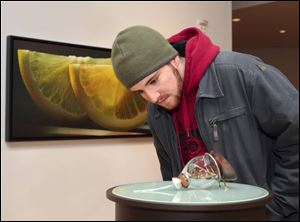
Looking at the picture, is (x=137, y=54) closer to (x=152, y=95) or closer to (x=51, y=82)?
(x=152, y=95)

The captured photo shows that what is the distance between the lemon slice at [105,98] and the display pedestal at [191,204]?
80.5 inches

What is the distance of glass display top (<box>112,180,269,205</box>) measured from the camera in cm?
69

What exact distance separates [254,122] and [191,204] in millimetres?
341

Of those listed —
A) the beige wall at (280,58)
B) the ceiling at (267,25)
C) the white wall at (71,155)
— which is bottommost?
the white wall at (71,155)

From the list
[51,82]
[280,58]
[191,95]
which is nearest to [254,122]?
[191,95]

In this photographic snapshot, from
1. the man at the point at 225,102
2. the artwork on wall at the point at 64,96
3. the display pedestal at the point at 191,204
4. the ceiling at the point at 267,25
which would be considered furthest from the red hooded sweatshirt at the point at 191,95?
the ceiling at the point at 267,25

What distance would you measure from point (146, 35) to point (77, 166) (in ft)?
6.43

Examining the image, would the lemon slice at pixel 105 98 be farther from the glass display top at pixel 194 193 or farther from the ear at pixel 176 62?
the glass display top at pixel 194 193

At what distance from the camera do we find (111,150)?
296 cm

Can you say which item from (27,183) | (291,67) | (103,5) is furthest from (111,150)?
(291,67)

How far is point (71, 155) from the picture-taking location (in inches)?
108

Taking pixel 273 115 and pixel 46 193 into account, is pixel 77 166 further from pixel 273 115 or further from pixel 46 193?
pixel 273 115

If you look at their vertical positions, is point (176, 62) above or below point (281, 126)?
above

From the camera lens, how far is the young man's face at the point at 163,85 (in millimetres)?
978
